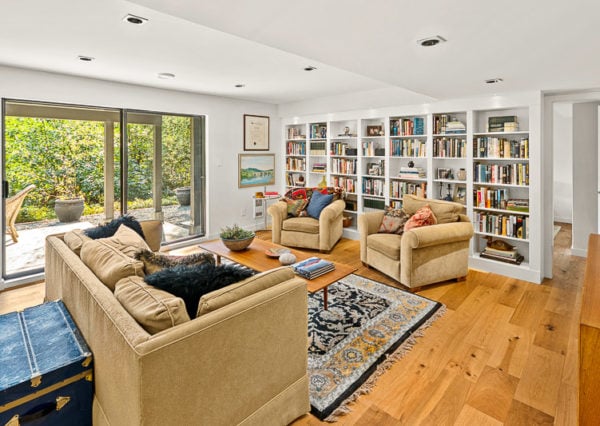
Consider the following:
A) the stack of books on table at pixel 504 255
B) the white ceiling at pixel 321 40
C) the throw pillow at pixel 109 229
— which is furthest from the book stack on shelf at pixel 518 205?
the throw pillow at pixel 109 229

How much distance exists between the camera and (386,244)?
3.82m

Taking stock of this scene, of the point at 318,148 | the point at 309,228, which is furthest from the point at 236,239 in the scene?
the point at 318,148

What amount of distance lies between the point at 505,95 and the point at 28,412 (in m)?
4.77

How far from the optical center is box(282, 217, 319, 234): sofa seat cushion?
491 centimetres

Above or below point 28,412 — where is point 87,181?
above

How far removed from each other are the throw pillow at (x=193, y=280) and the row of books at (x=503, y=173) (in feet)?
A: 11.8

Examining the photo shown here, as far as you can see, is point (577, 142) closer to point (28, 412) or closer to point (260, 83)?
point (260, 83)

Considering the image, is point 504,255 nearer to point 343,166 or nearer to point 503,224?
point 503,224

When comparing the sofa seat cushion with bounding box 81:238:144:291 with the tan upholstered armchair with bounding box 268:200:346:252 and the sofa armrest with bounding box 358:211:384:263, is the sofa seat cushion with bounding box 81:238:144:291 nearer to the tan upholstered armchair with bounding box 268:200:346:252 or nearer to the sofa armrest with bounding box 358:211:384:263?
the sofa armrest with bounding box 358:211:384:263

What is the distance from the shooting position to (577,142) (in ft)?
15.3

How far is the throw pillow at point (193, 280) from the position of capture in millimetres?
1618

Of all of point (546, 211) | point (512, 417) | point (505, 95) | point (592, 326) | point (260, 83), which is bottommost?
point (512, 417)

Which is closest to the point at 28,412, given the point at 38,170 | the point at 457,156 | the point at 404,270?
the point at 404,270

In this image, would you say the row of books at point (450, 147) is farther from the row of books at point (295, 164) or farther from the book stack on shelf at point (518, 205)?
the row of books at point (295, 164)
